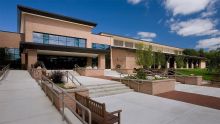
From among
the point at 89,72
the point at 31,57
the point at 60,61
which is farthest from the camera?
the point at 60,61

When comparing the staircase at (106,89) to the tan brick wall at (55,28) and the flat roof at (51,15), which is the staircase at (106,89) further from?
the flat roof at (51,15)

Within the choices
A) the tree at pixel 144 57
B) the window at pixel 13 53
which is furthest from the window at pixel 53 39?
the tree at pixel 144 57

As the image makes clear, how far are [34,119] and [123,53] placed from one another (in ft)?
101

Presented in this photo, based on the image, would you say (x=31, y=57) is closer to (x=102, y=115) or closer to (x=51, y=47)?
(x=51, y=47)

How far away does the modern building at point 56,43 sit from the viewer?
80.6 ft

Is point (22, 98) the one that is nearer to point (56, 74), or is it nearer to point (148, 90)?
point (56, 74)

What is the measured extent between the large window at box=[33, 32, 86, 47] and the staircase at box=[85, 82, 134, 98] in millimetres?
17892

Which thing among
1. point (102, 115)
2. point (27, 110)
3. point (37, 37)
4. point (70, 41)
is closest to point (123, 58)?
point (70, 41)

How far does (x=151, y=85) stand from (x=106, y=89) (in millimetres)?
3315

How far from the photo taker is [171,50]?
226 feet

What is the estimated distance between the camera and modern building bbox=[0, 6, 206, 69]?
2458cm

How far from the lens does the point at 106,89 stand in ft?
40.0

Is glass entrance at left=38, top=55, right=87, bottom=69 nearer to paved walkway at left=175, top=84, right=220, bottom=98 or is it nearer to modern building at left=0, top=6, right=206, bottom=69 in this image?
modern building at left=0, top=6, right=206, bottom=69

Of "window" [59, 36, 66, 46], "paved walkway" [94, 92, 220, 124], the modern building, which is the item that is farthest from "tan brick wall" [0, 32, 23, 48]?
"paved walkway" [94, 92, 220, 124]
